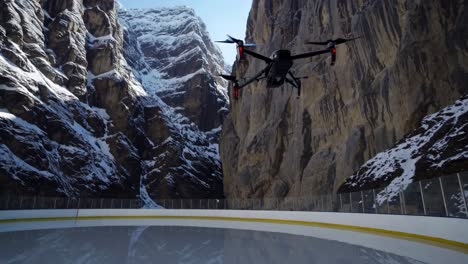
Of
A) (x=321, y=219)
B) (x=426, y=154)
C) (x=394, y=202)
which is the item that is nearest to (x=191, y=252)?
(x=394, y=202)

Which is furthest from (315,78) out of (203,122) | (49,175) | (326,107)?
(203,122)

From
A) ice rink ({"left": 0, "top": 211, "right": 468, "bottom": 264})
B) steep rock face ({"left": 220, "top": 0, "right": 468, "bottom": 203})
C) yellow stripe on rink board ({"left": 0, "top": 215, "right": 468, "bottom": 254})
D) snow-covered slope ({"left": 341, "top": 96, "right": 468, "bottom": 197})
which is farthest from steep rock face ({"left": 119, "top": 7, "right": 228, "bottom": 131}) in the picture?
ice rink ({"left": 0, "top": 211, "right": 468, "bottom": 264})

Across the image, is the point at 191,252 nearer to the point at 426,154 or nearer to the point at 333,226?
the point at 333,226

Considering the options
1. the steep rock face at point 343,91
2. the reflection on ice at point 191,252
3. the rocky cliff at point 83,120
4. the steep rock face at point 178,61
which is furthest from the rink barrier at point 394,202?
the steep rock face at point 178,61

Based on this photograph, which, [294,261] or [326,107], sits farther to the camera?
[326,107]

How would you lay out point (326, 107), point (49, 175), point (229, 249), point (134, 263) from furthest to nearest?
point (49, 175)
point (326, 107)
point (229, 249)
point (134, 263)

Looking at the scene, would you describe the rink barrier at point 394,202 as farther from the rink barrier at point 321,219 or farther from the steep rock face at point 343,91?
the steep rock face at point 343,91

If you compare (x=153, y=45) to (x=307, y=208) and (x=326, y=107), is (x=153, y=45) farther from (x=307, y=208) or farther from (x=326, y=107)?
(x=307, y=208)

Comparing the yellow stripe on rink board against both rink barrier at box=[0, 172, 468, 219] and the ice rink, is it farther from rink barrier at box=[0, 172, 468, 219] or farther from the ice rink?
rink barrier at box=[0, 172, 468, 219]
